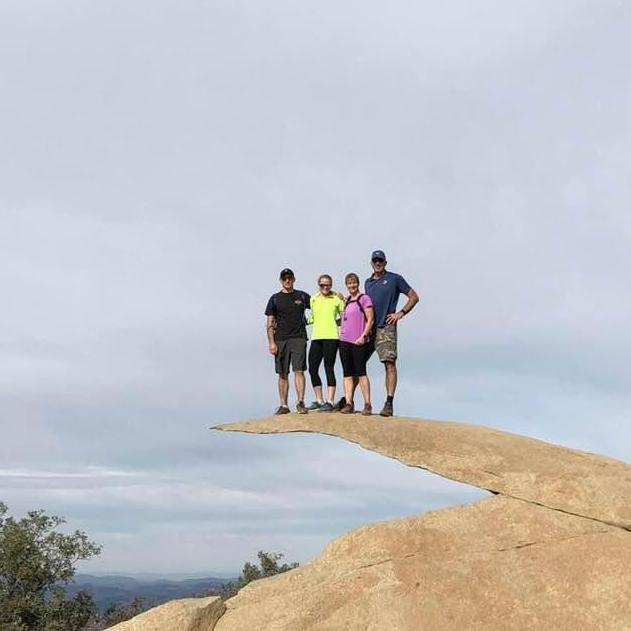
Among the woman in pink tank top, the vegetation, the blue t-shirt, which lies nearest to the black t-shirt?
the woman in pink tank top

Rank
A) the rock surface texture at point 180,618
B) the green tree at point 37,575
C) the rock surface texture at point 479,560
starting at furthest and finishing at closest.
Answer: the green tree at point 37,575 → the rock surface texture at point 180,618 → the rock surface texture at point 479,560

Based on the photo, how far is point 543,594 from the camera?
1094 cm

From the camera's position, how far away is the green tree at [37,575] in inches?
1537

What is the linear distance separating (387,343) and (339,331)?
3.33 ft

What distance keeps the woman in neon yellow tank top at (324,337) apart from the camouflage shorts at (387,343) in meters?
0.86

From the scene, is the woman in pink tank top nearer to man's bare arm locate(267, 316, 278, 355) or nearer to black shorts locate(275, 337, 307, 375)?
black shorts locate(275, 337, 307, 375)

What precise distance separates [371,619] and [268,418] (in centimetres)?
476

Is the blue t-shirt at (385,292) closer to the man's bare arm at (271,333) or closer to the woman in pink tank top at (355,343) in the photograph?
the woman in pink tank top at (355,343)

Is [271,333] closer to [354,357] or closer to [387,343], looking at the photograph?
[354,357]

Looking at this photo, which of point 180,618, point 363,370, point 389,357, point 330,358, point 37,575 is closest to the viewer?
point 180,618

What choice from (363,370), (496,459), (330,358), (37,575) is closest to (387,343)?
(363,370)

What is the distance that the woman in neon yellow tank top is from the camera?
14.9 metres

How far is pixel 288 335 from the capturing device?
49.7 feet

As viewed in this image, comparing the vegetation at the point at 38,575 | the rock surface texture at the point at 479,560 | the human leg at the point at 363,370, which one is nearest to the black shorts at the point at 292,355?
the human leg at the point at 363,370
